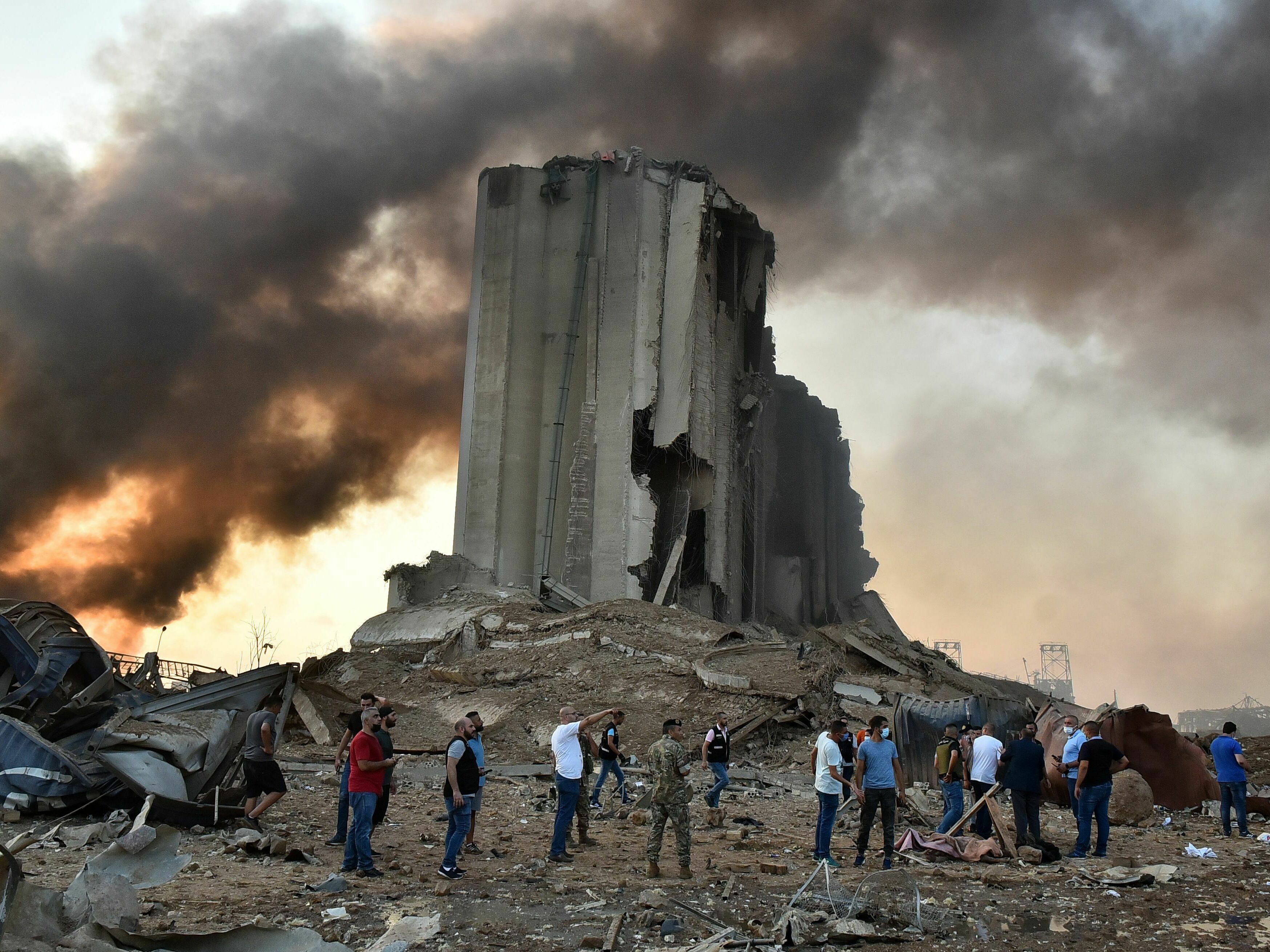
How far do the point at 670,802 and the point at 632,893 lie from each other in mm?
967

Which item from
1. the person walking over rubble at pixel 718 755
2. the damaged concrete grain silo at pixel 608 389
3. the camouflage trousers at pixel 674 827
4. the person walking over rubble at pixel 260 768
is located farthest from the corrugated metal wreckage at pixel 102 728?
the damaged concrete grain silo at pixel 608 389

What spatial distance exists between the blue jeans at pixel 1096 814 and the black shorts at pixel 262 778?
6929 millimetres

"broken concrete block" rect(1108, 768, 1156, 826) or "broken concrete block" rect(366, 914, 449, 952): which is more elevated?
"broken concrete block" rect(1108, 768, 1156, 826)

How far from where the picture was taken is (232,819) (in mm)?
9352

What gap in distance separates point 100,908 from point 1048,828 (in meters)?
9.40

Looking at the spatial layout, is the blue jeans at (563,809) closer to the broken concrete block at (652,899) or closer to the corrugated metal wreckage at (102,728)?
the broken concrete block at (652,899)

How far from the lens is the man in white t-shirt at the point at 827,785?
27.6 ft

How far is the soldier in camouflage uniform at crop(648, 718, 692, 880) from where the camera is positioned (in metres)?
7.75

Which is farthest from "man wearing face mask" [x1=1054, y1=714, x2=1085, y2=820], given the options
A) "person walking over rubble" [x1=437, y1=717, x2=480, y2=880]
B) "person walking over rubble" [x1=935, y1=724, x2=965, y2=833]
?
"person walking over rubble" [x1=437, y1=717, x2=480, y2=880]

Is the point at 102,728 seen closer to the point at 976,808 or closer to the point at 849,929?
the point at 849,929

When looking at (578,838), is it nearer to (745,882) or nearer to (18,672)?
(745,882)

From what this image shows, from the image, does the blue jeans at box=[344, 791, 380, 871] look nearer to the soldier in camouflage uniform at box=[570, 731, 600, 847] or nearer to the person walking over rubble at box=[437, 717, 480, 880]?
the person walking over rubble at box=[437, 717, 480, 880]

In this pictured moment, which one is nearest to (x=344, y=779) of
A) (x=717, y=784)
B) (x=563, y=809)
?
(x=563, y=809)

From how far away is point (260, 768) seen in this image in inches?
364
